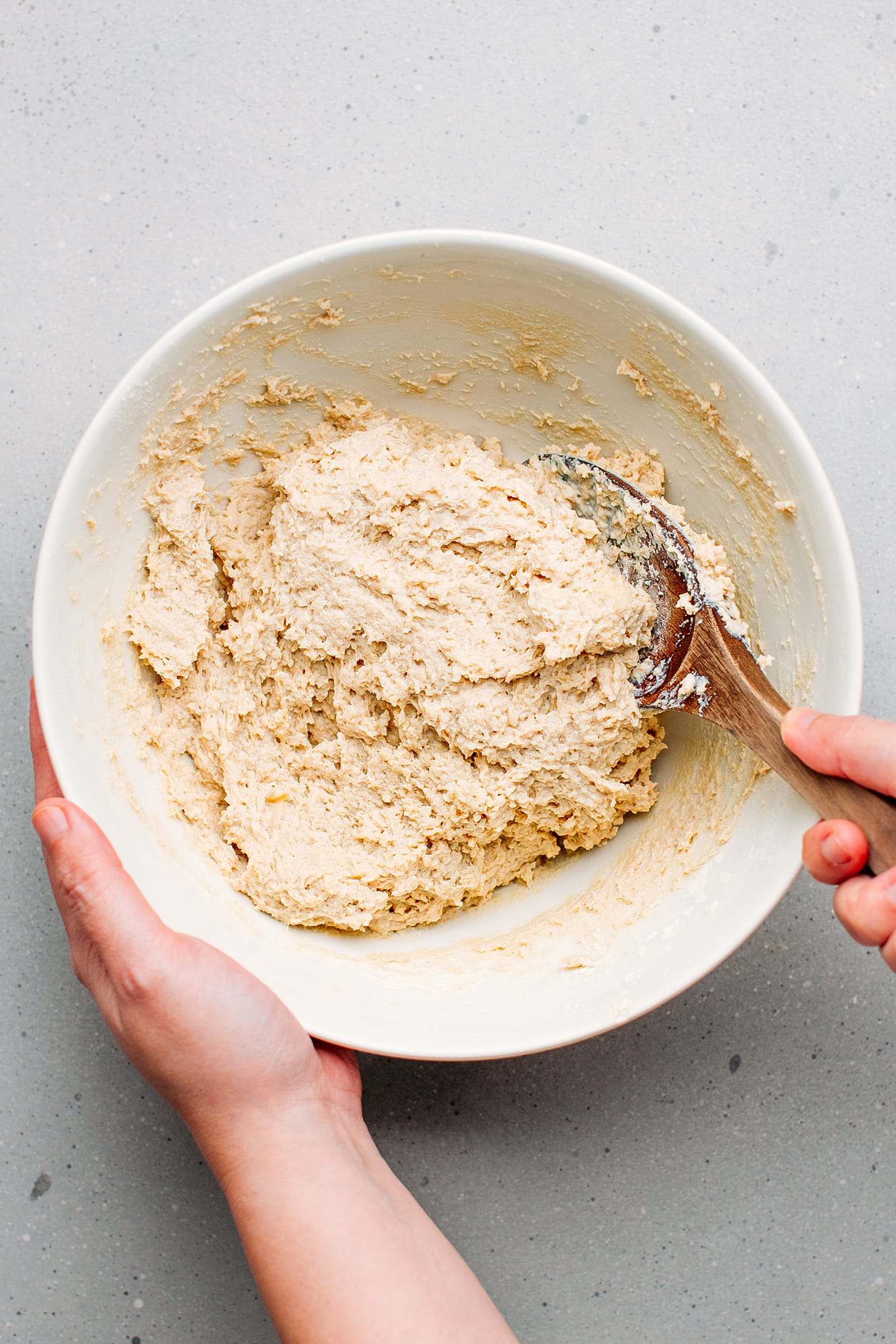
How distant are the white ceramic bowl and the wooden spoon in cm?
8

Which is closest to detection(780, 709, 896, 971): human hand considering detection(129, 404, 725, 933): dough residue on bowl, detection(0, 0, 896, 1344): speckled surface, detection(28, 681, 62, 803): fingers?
detection(129, 404, 725, 933): dough residue on bowl

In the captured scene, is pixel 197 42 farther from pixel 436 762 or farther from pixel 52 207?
pixel 436 762

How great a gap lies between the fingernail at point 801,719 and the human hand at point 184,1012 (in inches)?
29.3

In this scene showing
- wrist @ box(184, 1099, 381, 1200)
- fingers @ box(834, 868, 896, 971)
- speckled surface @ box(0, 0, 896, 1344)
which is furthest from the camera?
speckled surface @ box(0, 0, 896, 1344)

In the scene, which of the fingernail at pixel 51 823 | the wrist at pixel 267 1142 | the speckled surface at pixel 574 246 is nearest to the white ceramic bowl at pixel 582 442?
the fingernail at pixel 51 823

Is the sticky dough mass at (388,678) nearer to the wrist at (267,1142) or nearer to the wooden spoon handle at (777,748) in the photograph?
the wooden spoon handle at (777,748)

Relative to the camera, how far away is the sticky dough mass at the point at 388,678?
1.33m

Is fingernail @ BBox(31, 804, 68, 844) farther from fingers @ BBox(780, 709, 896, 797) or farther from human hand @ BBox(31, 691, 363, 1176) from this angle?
fingers @ BBox(780, 709, 896, 797)

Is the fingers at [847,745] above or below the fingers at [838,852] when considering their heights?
above

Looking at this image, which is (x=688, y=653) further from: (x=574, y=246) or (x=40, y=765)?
(x=40, y=765)

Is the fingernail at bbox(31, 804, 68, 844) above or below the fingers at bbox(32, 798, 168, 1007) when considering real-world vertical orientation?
above

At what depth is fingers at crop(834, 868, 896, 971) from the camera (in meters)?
1.03

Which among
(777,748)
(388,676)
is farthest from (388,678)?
(777,748)

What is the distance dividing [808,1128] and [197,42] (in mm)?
2109
